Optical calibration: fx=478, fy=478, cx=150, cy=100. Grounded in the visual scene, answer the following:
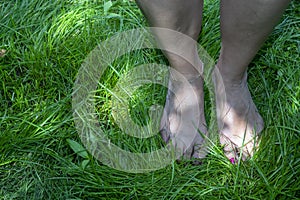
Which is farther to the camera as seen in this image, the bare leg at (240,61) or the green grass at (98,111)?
the green grass at (98,111)

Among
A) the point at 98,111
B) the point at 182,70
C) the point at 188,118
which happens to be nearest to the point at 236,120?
the point at 188,118

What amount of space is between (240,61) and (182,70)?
0.23 metres

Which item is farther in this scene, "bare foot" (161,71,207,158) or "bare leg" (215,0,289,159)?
"bare foot" (161,71,207,158)

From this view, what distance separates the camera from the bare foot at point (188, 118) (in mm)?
1896

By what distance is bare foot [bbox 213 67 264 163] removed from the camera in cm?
188

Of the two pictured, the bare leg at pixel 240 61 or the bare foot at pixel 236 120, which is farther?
the bare foot at pixel 236 120

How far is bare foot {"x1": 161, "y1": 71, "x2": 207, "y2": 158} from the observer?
1896mm

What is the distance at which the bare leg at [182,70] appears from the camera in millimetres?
1583

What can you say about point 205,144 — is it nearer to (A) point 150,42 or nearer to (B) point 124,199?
(B) point 124,199

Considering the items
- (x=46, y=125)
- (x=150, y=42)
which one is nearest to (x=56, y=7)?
(x=150, y=42)

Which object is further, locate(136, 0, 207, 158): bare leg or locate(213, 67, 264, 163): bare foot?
locate(213, 67, 264, 163): bare foot

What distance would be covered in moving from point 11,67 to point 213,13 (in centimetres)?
100

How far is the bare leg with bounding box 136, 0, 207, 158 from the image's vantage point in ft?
5.19

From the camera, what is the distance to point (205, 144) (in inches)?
74.5
